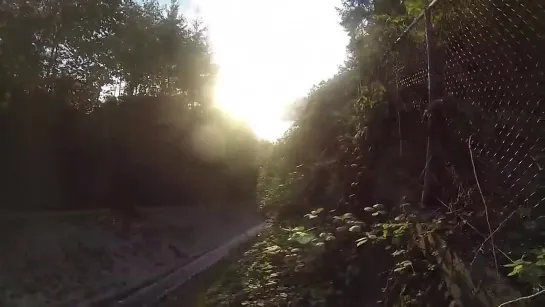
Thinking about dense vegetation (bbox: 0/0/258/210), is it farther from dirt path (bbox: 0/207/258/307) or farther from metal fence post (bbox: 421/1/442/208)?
metal fence post (bbox: 421/1/442/208)

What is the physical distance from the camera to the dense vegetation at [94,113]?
52.7 ft

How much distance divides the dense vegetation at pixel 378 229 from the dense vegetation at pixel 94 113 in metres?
12.9

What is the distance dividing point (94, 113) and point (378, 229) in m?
17.7

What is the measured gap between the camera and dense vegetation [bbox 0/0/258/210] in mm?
16078

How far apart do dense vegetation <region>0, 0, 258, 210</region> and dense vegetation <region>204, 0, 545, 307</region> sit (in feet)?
42.2

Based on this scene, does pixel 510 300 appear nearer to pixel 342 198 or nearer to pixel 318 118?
pixel 342 198

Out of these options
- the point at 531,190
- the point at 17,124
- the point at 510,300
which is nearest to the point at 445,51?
the point at 531,190

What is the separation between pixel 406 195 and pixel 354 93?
2815mm

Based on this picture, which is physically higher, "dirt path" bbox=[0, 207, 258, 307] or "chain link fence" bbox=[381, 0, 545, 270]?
"chain link fence" bbox=[381, 0, 545, 270]

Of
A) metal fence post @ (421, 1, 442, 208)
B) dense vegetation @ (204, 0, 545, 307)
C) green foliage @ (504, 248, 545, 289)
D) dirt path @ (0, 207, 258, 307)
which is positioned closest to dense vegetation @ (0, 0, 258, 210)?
dirt path @ (0, 207, 258, 307)

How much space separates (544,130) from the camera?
235 centimetres

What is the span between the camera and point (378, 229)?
11.3 feet

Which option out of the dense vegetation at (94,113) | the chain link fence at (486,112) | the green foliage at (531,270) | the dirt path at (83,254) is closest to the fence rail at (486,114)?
the chain link fence at (486,112)

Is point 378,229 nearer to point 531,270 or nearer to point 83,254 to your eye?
point 531,270
